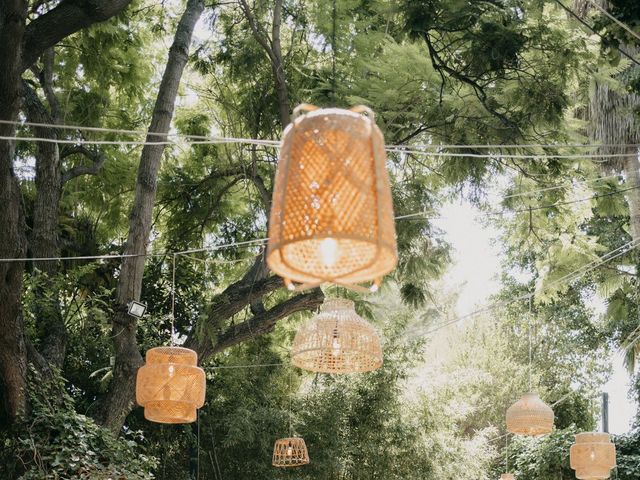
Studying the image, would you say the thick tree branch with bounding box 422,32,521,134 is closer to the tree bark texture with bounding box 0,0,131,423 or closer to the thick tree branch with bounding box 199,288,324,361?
the tree bark texture with bounding box 0,0,131,423

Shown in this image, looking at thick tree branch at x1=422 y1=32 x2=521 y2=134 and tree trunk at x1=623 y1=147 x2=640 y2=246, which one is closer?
→ thick tree branch at x1=422 y1=32 x2=521 y2=134

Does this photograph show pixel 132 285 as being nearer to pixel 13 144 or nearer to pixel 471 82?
pixel 13 144

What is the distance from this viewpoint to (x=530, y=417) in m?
8.58

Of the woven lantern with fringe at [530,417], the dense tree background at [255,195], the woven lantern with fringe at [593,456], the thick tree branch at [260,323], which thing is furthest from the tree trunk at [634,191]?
the thick tree branch at [260,323]

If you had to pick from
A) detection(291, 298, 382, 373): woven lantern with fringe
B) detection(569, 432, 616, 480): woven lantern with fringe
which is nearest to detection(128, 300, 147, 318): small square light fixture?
detection(291, 298, 382, 373): woven lantern with fringe

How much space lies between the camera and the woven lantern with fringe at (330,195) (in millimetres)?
2535

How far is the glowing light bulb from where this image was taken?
2799 mm

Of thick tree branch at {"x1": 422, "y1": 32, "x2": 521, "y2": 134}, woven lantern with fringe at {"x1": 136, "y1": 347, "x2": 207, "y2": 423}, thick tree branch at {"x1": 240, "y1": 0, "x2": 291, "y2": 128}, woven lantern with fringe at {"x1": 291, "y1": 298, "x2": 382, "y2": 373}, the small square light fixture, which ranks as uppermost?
thick tree branch at {"x1": 240, "y1": 0, "x2": 291, "y2": 128}

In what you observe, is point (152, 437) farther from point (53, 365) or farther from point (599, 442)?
point (599, 442)

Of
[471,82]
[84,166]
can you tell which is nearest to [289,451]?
[84,166]

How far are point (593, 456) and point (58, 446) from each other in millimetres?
4894

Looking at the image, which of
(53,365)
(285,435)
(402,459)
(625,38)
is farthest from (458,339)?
(625,38)

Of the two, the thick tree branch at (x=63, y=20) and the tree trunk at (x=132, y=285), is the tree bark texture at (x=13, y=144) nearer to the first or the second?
the thick tree branch at (x=63, y=20)

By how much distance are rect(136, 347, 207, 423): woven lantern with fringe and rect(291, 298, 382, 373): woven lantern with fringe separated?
2.34 ft
